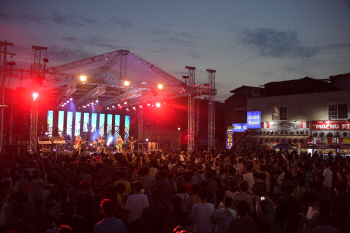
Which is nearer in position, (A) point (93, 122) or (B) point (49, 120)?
(B) point (49, 120)

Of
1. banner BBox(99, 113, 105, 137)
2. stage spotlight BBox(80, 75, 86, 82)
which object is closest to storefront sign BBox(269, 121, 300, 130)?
stage spotlight BBox(80, 75, 86, 82)

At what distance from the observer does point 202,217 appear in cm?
409

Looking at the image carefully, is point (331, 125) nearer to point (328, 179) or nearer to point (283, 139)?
point (283, 139)

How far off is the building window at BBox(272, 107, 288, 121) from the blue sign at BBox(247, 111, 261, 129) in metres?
1.40

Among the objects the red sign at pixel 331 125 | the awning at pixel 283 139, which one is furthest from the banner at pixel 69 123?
the red sign at pixel 331 125

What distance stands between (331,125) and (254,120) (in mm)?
6692

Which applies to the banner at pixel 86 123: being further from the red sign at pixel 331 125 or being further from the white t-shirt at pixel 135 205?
the white t-shirt at pixel 135 205

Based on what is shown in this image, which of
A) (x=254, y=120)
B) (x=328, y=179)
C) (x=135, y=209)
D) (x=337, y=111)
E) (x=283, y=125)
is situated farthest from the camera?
(x=254, y=120)

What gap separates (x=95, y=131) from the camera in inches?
1362

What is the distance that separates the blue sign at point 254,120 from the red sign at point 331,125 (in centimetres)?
485

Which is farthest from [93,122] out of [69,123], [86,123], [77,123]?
[69,123]

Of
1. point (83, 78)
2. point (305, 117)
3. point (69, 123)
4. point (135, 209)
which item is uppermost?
point (83, 78)

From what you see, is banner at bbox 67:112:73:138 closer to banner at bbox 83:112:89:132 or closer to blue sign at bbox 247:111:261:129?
banner at bbox 83:112:89:132

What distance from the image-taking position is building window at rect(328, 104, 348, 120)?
69.9 feet
